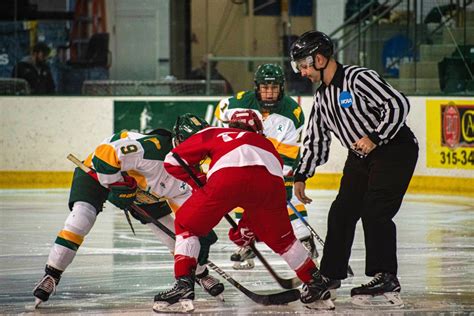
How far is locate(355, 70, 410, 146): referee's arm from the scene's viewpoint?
573cm

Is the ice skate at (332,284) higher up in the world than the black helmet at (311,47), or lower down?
lower down

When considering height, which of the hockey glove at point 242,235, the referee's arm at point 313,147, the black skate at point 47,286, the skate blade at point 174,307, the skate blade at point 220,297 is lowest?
the skate blade at point 220,297

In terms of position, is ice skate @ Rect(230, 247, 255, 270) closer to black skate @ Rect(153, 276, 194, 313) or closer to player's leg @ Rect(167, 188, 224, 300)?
player's leg @ Rect(167, 188, 224, 300)

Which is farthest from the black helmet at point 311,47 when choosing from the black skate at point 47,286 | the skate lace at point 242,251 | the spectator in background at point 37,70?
the spectator in background at point 37,70

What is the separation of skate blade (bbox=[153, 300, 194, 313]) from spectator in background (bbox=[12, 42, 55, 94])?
317 inches

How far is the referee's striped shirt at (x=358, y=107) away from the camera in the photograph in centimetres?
574

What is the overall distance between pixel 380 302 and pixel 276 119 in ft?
6.37

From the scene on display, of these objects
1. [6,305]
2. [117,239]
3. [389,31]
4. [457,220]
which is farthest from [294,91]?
[6,305]

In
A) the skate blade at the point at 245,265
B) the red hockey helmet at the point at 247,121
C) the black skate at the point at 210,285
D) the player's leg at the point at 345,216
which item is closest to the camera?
the red hockey helmet at the point at 247,121

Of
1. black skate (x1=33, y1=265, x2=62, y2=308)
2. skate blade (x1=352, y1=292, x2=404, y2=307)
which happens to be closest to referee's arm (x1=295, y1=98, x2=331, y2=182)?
skate blade (x1=352, y1=292, x2=404, y2=307)

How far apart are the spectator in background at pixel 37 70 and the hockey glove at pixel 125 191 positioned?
25.3ft

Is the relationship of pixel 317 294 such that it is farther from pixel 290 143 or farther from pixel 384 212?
pixel 290 143

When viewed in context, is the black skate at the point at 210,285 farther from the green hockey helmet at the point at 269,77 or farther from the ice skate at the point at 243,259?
the green hockey helmet at the point at 269,77

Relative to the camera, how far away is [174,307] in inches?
225
